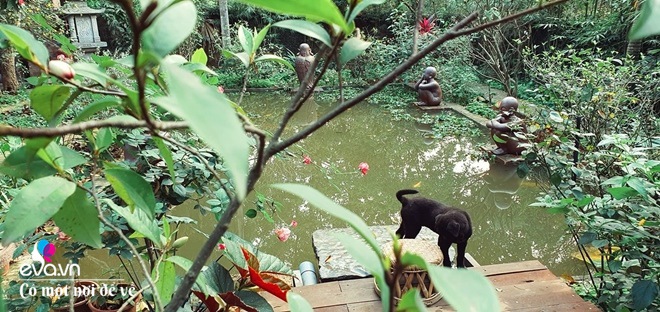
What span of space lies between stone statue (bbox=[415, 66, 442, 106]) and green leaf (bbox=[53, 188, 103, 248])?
5.84m

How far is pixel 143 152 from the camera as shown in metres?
1.26

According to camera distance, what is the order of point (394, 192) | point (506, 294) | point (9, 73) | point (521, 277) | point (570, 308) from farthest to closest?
point (9, 73) → point (394, 192) → point (521, 277) → point (506, 294) → point (570, 308)

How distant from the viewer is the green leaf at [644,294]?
123 cm

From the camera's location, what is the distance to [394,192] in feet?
11.9

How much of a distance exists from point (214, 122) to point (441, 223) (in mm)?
1750

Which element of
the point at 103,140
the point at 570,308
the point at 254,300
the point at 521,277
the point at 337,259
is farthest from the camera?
the point at 337,259

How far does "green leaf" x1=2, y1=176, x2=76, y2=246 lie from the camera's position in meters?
0.34

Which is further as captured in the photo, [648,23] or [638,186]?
[638,186]

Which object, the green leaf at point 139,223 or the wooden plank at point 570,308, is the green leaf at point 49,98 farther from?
the wooden plank at point 570,308

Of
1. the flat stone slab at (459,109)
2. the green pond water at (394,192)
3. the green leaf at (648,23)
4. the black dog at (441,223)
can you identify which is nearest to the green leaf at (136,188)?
the green leaf at (648,23)

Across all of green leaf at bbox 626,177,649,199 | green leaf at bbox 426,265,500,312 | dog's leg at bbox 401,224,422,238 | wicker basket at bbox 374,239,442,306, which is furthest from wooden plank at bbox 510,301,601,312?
green leaf at bbox 426,265,500,312

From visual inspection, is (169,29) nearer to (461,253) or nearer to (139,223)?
(139,223)

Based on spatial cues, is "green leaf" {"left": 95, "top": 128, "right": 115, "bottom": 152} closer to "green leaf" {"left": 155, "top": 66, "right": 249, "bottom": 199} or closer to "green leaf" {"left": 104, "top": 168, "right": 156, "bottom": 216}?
"green leaf" {"left": 104, "top": 168, "right": 156, "bottom": 216}

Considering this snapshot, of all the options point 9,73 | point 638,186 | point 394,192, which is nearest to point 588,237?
point 638,186
